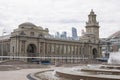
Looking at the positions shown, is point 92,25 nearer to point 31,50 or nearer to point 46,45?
point 46,45

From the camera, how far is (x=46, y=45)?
95.2m

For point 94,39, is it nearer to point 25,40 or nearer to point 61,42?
point 61,42

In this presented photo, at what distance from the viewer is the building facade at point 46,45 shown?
3359 inches

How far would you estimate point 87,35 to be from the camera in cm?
11638

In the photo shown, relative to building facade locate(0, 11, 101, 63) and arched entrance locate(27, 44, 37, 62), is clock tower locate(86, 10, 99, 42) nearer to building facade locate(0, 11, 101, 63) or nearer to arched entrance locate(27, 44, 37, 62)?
building facade locate(0, 11, 101, 63)

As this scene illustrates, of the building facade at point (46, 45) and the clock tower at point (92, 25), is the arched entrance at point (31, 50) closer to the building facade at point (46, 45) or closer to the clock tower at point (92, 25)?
the building facade at point (46, 45)

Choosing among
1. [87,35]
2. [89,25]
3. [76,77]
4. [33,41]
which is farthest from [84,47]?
[76,77]

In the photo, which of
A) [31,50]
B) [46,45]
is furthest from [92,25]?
[31,50]

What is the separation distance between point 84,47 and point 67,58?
57.1 feet

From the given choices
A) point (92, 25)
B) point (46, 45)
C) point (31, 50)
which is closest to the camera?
point (31, 50)

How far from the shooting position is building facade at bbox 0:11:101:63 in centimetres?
8531

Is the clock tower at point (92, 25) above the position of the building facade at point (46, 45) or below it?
above

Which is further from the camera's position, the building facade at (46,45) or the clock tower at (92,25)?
the clock tower at (92,25)

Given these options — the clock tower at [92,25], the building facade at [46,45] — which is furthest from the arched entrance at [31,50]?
the clock tower at [92,25]
